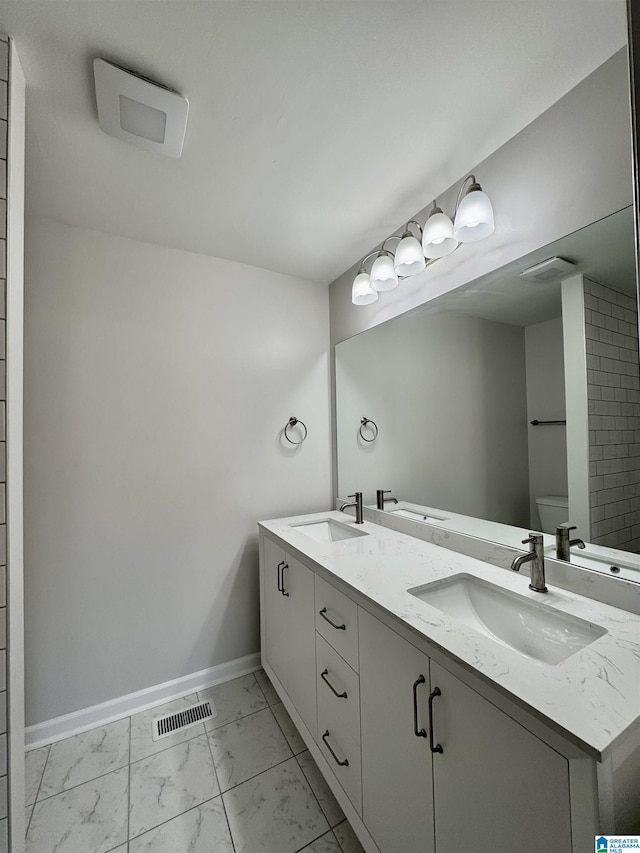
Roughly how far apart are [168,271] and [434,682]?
206 cm

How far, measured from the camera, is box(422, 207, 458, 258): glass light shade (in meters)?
1.38

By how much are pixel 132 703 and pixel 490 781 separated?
5.74 ft

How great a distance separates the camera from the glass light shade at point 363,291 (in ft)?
6.00

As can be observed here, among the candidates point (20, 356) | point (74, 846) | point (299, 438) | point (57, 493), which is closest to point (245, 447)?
point (299, 438)

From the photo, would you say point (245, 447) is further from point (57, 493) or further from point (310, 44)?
point (310, 44)

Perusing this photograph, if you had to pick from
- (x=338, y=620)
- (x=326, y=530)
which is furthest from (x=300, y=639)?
(x=326, y=530)

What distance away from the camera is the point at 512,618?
108 centimetres

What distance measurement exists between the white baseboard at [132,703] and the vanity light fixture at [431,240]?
2.11m

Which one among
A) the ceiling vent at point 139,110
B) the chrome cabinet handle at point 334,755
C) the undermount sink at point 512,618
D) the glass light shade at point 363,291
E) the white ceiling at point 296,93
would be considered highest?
the white ceiling at point 296,93

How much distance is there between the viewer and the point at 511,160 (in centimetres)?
123

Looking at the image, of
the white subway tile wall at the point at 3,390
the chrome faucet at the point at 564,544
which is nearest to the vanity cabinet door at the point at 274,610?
the white subway tile wall at the point at 3,390

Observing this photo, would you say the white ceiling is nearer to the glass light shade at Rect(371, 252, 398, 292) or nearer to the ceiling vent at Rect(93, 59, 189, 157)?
the ceiling vent at Rect(93, 59, 189, 157)

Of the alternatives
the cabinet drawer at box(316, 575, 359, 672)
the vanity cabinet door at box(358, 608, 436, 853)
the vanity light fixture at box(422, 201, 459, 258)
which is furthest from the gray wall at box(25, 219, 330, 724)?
the vanity cabinet door at box(358, 608, 436, 853)

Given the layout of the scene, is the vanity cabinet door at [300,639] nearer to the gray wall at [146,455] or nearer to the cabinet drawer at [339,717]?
the cabinet drawer at [339,717]
